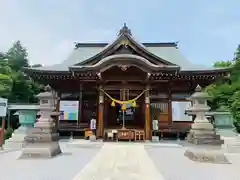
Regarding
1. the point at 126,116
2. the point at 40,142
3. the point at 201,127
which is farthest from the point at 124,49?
the point at 40,142

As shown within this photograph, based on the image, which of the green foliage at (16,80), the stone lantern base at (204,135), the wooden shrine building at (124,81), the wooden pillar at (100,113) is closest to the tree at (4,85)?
the green foliage at (16,80)

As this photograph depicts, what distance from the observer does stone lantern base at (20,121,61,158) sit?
693 centimetres

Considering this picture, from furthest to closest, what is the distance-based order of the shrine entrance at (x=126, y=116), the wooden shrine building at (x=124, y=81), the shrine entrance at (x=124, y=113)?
the shrine entrance at (x=126, y=116) < the shrine entrance at (x=124, y=113) < the wooden shrine building at (x=124, y=81)

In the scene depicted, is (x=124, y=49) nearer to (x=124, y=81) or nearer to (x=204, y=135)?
(x=124, y=81)

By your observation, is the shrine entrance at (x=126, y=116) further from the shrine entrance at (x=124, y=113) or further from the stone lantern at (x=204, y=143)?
the stone lantern at (x=204, y=143)

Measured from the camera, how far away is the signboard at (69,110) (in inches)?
516

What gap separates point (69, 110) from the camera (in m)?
13.2

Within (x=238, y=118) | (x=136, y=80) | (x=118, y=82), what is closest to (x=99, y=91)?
(x=118, y=82)

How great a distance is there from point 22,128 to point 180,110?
9319 millimetres

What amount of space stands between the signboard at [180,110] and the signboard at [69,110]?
6273 millimetres

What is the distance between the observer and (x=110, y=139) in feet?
39.7

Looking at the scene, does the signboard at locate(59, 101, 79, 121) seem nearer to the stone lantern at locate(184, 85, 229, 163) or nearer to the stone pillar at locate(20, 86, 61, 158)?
the stone pillar at locate(20, 86, 61, 158)

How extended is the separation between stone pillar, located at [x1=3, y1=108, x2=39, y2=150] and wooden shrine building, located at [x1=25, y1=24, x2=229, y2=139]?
108 inches

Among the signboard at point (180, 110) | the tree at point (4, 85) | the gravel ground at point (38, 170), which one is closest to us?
the gravel ground at point (38, 170)
